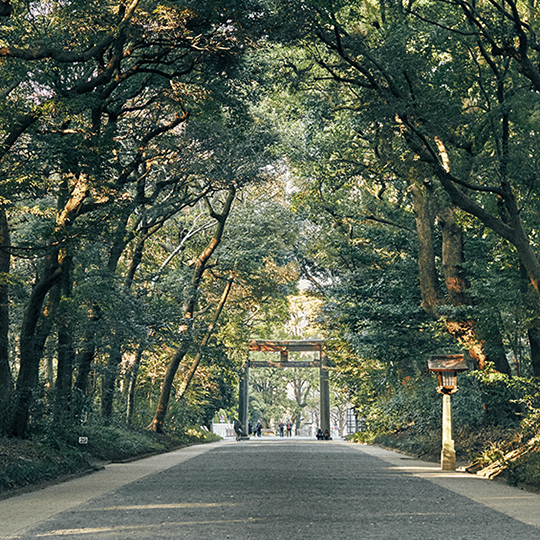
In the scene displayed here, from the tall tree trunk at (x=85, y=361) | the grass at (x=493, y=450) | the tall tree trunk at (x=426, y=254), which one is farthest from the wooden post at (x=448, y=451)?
the tall tree trunk at (x=85, y=361)

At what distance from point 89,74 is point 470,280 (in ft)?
33.9

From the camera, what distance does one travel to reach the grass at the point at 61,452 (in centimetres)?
1066

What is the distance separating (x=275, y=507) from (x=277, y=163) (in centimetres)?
1808

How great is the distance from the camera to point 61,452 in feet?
43.5

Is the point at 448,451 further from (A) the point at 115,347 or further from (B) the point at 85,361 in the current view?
(B) the point at 85,361

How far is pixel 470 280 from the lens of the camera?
1780 cm

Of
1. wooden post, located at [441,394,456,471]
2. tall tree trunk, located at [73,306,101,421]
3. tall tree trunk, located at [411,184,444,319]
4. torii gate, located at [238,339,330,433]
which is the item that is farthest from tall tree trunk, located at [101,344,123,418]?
torii gate, located at [238,339,330,433]

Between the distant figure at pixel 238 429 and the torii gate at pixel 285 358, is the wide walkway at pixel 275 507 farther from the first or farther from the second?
the torii gate at pixel 285 358

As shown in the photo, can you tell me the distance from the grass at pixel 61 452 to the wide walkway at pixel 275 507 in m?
0.49

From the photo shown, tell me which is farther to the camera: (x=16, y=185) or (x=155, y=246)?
(x=155, y=246)

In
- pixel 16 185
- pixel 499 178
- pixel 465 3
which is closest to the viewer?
pixel 16 185

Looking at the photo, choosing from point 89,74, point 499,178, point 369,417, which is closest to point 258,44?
point 89,74

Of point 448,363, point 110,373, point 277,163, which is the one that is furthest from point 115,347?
point 277,163

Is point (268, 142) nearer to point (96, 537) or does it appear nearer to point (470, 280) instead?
point (470, 280)
